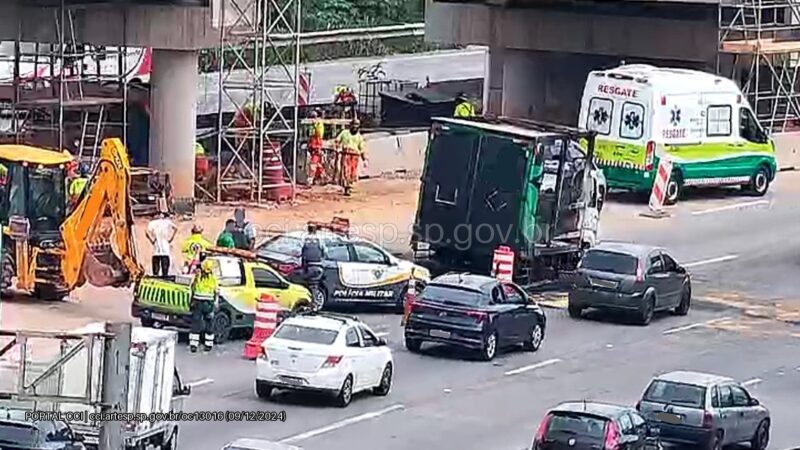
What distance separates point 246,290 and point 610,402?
6037 mm

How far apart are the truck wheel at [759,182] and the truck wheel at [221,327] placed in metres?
21.5

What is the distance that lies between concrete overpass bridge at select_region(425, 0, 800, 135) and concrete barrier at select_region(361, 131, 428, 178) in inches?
158

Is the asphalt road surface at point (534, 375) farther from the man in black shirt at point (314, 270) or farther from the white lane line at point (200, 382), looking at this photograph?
the man in black shirt at point (314, 270)

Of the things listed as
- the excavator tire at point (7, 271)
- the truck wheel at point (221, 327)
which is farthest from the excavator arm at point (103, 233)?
the truck wheel at point (221, 327)

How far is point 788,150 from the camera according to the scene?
55969mm

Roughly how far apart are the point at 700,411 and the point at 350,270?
9642 mm

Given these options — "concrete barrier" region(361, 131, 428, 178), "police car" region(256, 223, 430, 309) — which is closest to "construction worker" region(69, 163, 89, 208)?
"police car" region(256, 223, 430, 309)

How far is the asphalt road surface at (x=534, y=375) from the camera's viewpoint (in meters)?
26.9

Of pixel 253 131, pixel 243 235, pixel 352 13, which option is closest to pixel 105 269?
pixel 243 235

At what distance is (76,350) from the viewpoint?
49.1ft

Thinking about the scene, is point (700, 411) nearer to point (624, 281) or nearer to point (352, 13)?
point (624, 281)

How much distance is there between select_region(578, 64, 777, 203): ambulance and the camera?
47.8 meters

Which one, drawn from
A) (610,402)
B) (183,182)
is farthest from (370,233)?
(610,402)

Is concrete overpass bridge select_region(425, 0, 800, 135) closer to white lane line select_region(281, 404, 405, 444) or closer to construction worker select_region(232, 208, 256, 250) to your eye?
construction worker select_region(232, 208, 256, 250)
